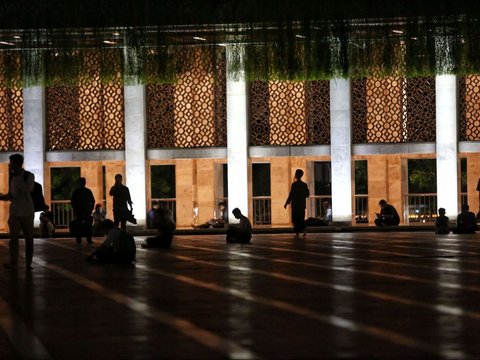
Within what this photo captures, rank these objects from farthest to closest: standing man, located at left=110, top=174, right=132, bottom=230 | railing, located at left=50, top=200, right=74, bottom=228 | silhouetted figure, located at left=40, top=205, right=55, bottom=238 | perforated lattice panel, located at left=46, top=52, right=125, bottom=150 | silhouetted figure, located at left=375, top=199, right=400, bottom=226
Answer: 1. railing, located at left=50, top=200, right=74, bottom=228
2. perforated lattice panel, located at left=46, top=52, right=125, bottom=150
3. silhouetted figure, located at left=375, top=199, right=400, bottom=226
4. silhouetted figure, located at left=40, top=205, right=55, bottom=238
5. standing man, located at left=110, top=174, right=132, bottom=230

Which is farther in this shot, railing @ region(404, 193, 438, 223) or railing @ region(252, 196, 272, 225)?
railing @ region(252, 196, 272, 225)

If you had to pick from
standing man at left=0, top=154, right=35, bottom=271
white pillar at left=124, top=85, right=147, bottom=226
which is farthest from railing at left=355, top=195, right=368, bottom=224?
standing man at left=0, top=154, right=35, bottom=271

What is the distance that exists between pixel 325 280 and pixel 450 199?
21.7 m

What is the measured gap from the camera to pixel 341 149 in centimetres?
3603

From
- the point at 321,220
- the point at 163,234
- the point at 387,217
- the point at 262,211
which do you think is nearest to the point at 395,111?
the point at 387,217

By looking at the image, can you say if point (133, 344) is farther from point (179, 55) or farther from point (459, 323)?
point (179, 55)

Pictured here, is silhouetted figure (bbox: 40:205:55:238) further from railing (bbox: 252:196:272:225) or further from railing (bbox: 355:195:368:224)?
railing (bbox: 355:195:368:224)

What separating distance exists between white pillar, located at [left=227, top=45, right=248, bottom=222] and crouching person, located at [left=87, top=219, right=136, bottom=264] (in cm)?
1816

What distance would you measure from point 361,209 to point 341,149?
6062mm

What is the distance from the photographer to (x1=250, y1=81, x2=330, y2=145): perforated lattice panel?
1443 inches

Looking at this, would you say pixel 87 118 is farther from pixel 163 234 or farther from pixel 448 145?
pixel 163 234

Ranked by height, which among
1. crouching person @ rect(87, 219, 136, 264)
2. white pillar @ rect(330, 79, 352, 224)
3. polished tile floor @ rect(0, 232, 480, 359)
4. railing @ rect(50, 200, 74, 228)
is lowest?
polished tile floor @ rect(0, 232, 480, 359)

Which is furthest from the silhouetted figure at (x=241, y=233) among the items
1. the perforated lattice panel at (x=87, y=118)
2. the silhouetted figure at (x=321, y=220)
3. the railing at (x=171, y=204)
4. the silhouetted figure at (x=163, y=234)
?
the railing at (x=171, y=204)

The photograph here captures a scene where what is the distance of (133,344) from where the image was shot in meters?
8.74
